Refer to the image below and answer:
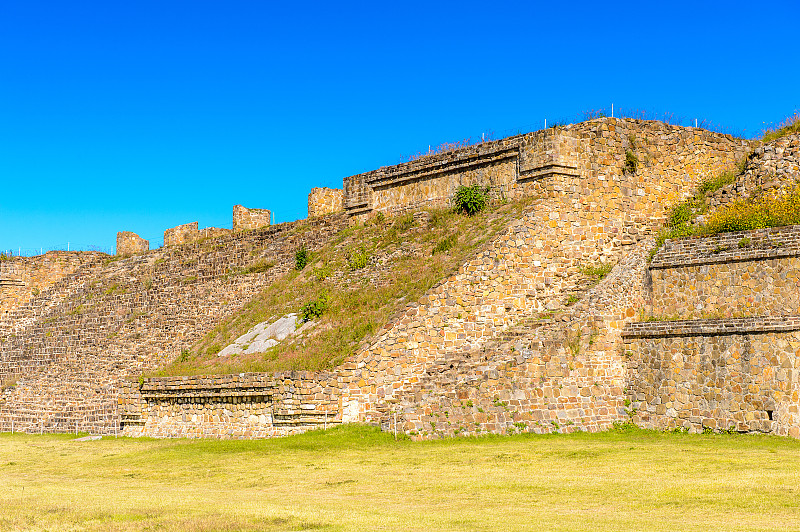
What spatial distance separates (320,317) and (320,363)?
3.23 metres

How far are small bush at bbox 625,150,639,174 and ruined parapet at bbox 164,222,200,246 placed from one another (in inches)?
761

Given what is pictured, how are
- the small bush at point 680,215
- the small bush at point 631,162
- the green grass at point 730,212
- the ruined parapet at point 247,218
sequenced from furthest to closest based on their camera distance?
the ruined parapet at point 247,218 < the small bush at point 631,162 < the small bush at point 680,215 < the green grass at point 730,212

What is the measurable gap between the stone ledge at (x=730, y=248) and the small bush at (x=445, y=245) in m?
5.39

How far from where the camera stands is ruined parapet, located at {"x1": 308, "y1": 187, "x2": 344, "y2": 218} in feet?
119

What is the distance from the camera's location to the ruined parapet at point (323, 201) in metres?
36.1

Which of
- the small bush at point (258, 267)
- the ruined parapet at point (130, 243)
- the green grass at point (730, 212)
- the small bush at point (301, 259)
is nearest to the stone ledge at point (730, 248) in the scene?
the green grass at point (730, 212)

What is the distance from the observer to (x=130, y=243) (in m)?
43.0

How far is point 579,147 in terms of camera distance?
2686 centimetres

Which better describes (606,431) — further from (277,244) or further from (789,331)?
(277,244)

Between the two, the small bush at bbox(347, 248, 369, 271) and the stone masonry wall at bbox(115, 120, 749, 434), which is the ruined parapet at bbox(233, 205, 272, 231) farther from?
the stone masonry wall at bbox(115, 120, 749, 434)

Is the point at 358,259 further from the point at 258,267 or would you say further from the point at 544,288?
the point at 544,288

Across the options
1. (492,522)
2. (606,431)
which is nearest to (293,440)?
(606,431)

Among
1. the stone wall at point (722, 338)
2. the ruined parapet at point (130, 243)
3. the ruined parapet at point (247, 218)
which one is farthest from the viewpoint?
Result: the ruined parapet at point (130, 243)

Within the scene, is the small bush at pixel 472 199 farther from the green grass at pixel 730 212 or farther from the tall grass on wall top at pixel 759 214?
the tall grass on wall top at pixel 759 214
